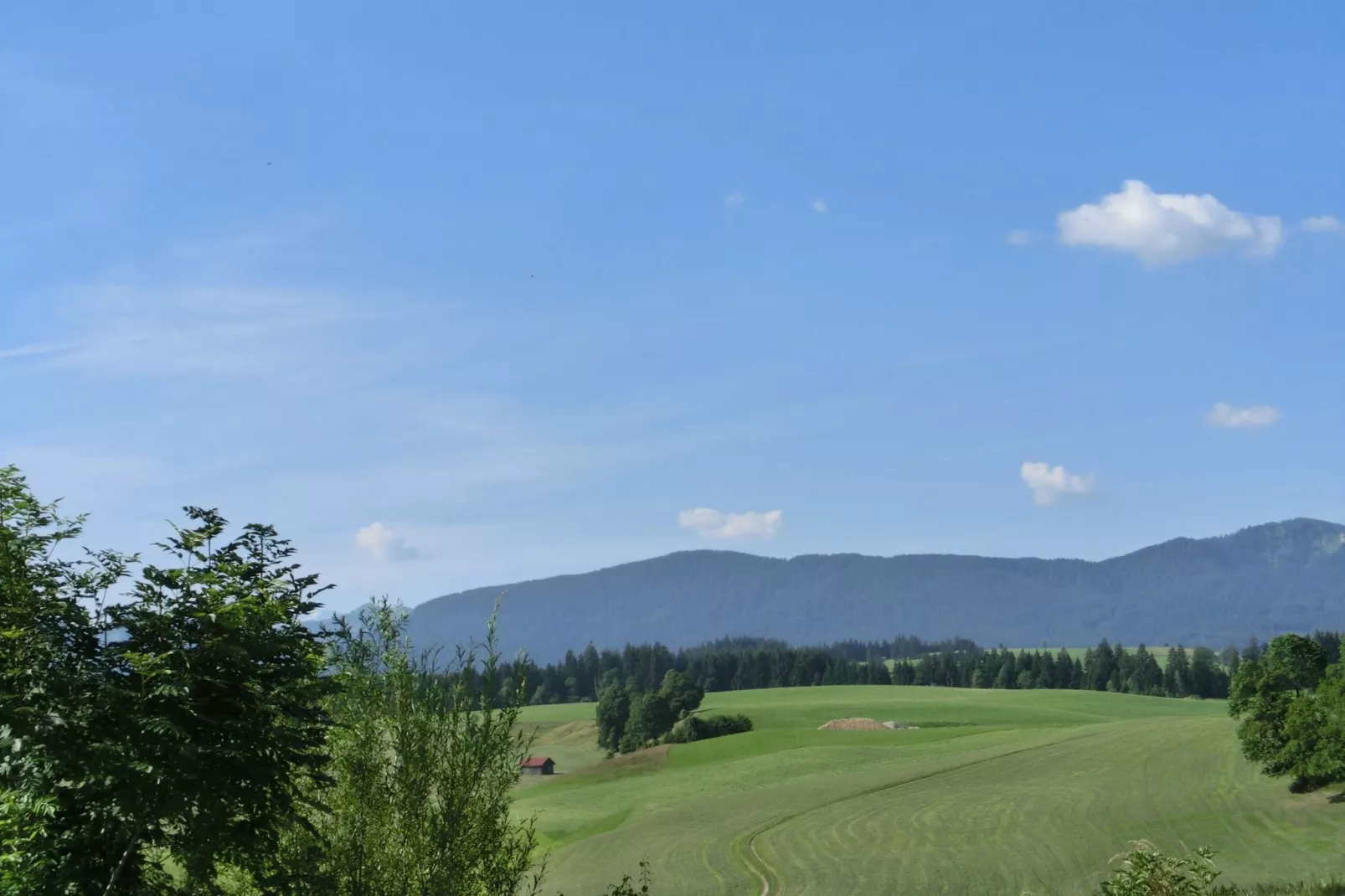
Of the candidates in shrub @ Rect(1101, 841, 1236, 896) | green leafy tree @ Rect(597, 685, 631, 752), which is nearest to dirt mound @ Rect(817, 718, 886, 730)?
green leafy tree @ Rect(597, 685, 631, 752)

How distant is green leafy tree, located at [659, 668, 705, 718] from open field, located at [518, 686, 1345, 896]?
69.9ft

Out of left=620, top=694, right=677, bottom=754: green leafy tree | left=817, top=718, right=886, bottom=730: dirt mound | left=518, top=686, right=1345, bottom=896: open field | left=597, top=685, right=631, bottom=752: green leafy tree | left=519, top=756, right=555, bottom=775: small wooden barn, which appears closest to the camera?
left=518, top=686, right=1345, bottom=896: open field

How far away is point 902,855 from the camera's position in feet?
200

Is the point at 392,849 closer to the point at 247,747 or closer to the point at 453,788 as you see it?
the point at 453,788

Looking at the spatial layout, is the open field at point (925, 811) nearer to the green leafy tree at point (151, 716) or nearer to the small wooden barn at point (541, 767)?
the small wooden barn at point (541, 767)

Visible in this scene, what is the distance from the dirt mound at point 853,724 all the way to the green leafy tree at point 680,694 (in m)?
18.4

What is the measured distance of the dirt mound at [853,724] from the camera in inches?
5622

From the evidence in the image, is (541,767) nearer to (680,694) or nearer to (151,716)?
(680,694)

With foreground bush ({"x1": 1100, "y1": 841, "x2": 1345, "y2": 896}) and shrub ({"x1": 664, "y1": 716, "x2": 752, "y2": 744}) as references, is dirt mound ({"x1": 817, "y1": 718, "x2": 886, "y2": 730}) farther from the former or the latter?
foreground bush ({"x1": 1100, "y1": 841, "x2": 1345, "y2": 896})

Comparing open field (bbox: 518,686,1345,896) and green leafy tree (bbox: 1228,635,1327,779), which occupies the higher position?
green leafy tree (bbox: 1228,635,1327,779)

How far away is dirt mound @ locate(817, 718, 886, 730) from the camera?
469 feet

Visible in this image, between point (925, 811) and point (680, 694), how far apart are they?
85.2m

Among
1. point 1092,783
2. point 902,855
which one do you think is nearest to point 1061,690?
point 1092,783

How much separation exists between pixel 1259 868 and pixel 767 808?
3482cm
